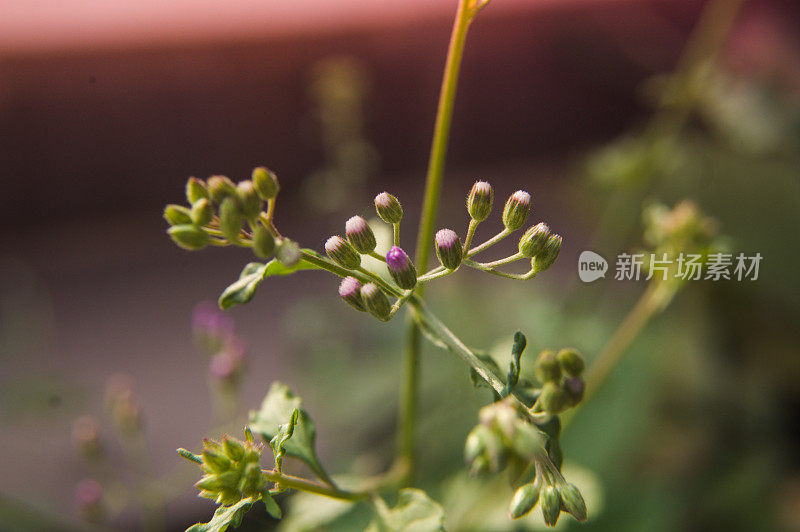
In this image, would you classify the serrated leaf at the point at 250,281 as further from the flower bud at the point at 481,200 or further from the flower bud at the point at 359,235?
the flower bud at the point at 481,200

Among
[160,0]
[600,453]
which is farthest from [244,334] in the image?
[600,453]

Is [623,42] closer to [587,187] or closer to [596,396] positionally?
[587,187]

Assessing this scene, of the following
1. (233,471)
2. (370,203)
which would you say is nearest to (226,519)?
(233,471)

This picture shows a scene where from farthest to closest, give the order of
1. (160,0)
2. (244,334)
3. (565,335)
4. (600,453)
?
(244,334)
(160,0)
(565,335)
(600,453)

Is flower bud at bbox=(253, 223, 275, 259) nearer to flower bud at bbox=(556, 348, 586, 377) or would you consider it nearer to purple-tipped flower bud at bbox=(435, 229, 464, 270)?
purple-tipped flower bud at bbox=(435, 229, 464, 270)

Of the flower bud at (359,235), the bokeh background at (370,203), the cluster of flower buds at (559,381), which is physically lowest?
the bokeh background at (370,203)

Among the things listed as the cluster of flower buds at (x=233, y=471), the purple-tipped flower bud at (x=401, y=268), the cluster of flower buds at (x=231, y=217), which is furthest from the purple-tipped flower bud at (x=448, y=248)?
the cluster of flower buds at (x=233, y=471)

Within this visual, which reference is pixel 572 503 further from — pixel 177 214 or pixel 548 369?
pixel 177 214
